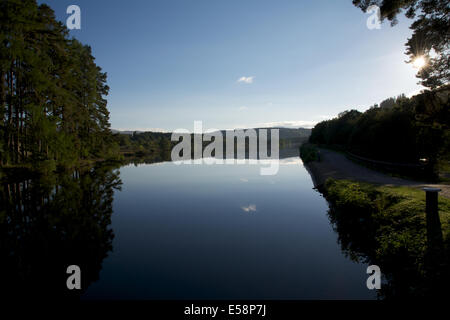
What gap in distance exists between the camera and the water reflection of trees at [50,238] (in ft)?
21.3

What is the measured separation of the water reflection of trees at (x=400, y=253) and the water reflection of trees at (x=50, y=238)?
9001 mm

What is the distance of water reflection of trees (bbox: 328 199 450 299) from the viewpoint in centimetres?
522

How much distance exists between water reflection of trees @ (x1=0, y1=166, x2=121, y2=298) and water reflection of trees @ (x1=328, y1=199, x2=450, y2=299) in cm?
900

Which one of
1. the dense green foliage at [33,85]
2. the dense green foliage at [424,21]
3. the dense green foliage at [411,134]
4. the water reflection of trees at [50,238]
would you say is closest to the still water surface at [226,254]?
the water reflection of trees at [50,238]

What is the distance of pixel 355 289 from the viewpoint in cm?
633

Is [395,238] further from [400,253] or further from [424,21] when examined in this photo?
[424,21]

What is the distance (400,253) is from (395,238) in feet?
2.69

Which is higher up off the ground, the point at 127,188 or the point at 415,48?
the point at 415,48

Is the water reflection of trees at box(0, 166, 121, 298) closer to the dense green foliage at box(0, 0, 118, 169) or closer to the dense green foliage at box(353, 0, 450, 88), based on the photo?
the dense green foliage at box(0, 0, 118, 169)

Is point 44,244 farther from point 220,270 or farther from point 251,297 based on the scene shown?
point 251,297

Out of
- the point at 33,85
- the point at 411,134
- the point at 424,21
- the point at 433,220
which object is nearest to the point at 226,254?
the point at 433,220

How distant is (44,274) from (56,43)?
29.2 meters

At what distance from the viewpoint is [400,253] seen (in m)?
6.81

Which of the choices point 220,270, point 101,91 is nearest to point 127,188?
point 220,270
